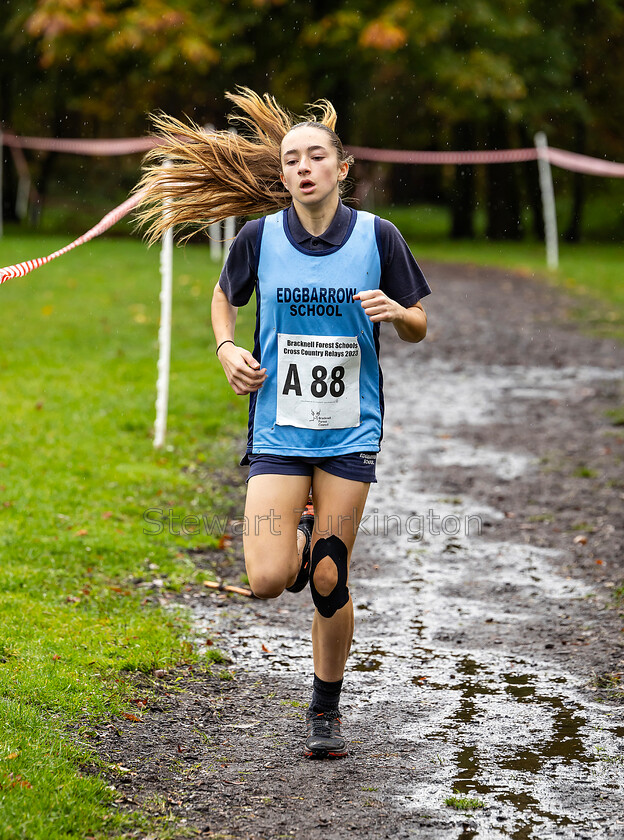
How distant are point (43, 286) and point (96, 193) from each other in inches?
915

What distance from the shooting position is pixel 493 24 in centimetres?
2481

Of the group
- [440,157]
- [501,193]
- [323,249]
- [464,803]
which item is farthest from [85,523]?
[501,193]

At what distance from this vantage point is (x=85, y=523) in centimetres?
662

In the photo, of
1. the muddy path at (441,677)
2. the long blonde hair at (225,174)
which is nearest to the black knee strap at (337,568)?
the muddy path at (441,677)

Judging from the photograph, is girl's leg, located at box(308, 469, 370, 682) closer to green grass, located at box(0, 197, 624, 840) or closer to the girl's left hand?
the girl's left hand

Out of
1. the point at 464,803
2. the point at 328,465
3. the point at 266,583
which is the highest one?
the point at 328,465

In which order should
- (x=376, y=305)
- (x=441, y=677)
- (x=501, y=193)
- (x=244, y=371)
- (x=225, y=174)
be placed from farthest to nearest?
1. (x=501, y=193)
2. (x=441, y=677)
3. (x=225, y=174)
4. (x=244, y=371)
5. (x=376, y=305)

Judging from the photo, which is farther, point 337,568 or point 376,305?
point 337,568

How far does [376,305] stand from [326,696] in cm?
150

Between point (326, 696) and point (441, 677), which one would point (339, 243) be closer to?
point (326, 696)

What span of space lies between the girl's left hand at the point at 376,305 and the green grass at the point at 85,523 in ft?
5.91

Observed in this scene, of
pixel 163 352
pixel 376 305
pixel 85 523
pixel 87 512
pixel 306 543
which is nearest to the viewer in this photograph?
pixel 376 305

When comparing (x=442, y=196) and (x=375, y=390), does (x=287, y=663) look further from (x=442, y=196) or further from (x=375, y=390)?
(x=442, y=196)

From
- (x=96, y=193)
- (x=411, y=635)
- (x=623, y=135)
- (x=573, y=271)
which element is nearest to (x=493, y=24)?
(x=573, y=271)
